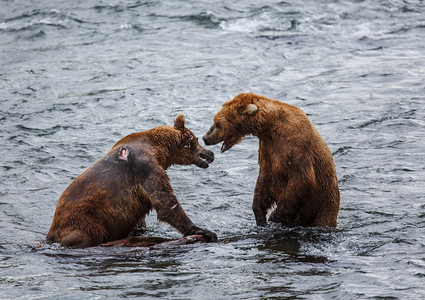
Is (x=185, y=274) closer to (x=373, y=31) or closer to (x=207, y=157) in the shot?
(x=207, y=157)

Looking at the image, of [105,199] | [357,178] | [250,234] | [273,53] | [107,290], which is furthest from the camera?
[273,53]

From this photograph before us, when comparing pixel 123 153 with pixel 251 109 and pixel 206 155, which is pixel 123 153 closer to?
pixel 206 155

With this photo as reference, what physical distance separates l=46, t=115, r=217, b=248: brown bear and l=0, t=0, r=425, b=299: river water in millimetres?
242

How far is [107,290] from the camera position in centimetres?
582

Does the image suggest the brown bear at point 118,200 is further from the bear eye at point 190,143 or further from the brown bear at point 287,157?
the brown bear at point 287,157

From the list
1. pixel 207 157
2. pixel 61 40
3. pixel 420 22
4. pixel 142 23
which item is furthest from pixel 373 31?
pixel 207 157

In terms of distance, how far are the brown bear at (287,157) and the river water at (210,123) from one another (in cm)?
29

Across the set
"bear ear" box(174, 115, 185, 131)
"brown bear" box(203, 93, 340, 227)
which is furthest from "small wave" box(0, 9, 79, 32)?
"brown bear" box(203, 93, 340, 227)

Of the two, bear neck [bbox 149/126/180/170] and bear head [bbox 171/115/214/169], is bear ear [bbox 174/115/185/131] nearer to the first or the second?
bear head [bbox 171/115/214/169]

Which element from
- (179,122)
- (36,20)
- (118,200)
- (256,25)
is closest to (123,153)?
(118,200)

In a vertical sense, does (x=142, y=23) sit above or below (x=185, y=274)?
above

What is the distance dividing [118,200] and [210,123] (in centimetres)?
520

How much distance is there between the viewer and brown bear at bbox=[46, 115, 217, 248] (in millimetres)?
7098

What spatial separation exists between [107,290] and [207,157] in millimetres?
2835
